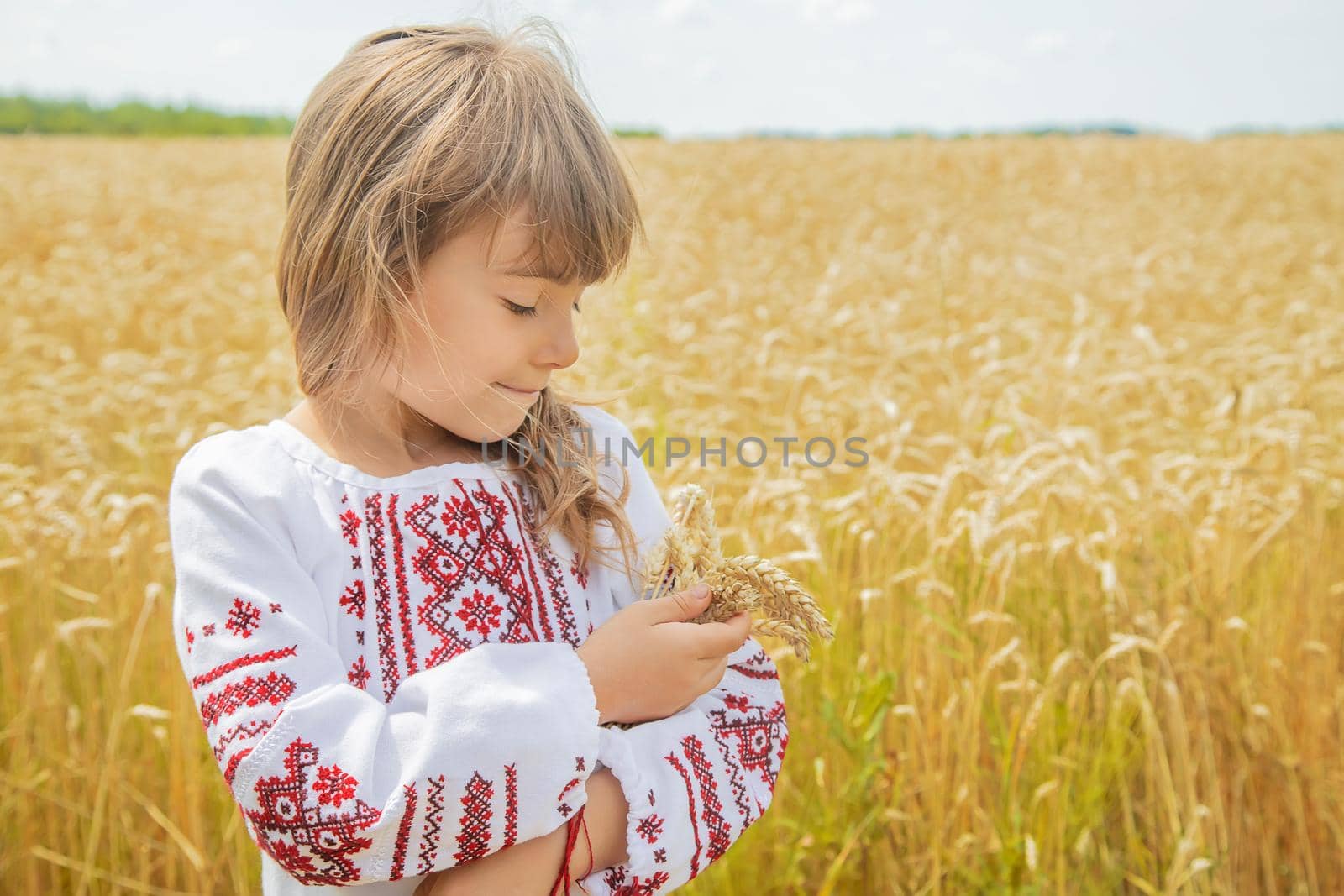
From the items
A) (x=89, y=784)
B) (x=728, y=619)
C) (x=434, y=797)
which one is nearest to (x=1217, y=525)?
(x=728, y=619)

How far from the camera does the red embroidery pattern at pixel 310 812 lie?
0.91 meters

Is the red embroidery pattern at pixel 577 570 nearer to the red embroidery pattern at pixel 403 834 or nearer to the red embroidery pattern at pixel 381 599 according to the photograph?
the red embroidery pattern at pixel 381 599

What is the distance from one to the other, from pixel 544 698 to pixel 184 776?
5.31ft

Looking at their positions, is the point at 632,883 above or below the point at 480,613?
below

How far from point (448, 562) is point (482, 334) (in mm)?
255

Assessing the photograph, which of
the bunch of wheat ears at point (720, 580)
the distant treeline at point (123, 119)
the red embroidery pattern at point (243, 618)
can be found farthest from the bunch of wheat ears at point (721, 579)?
the distant treeline at point (123, 119)

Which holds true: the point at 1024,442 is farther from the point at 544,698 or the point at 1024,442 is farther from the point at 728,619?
the point at 544,698

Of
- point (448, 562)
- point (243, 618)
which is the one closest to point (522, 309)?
point (448, 562)

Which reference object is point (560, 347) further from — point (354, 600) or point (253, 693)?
point (253, 693)

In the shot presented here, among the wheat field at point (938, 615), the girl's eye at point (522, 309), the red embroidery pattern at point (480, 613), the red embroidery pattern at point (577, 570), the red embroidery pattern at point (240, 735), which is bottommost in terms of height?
the wheat field at point (938, 615)

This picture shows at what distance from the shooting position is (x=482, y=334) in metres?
1.08

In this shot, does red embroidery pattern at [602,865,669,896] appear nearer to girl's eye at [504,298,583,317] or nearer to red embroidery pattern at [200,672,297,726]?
red embroidery pattern at [200,672,297,726]

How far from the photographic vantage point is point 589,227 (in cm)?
112

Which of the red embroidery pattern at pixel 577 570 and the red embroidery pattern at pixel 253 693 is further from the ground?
the red embroidery pattern at pixel 577 570
